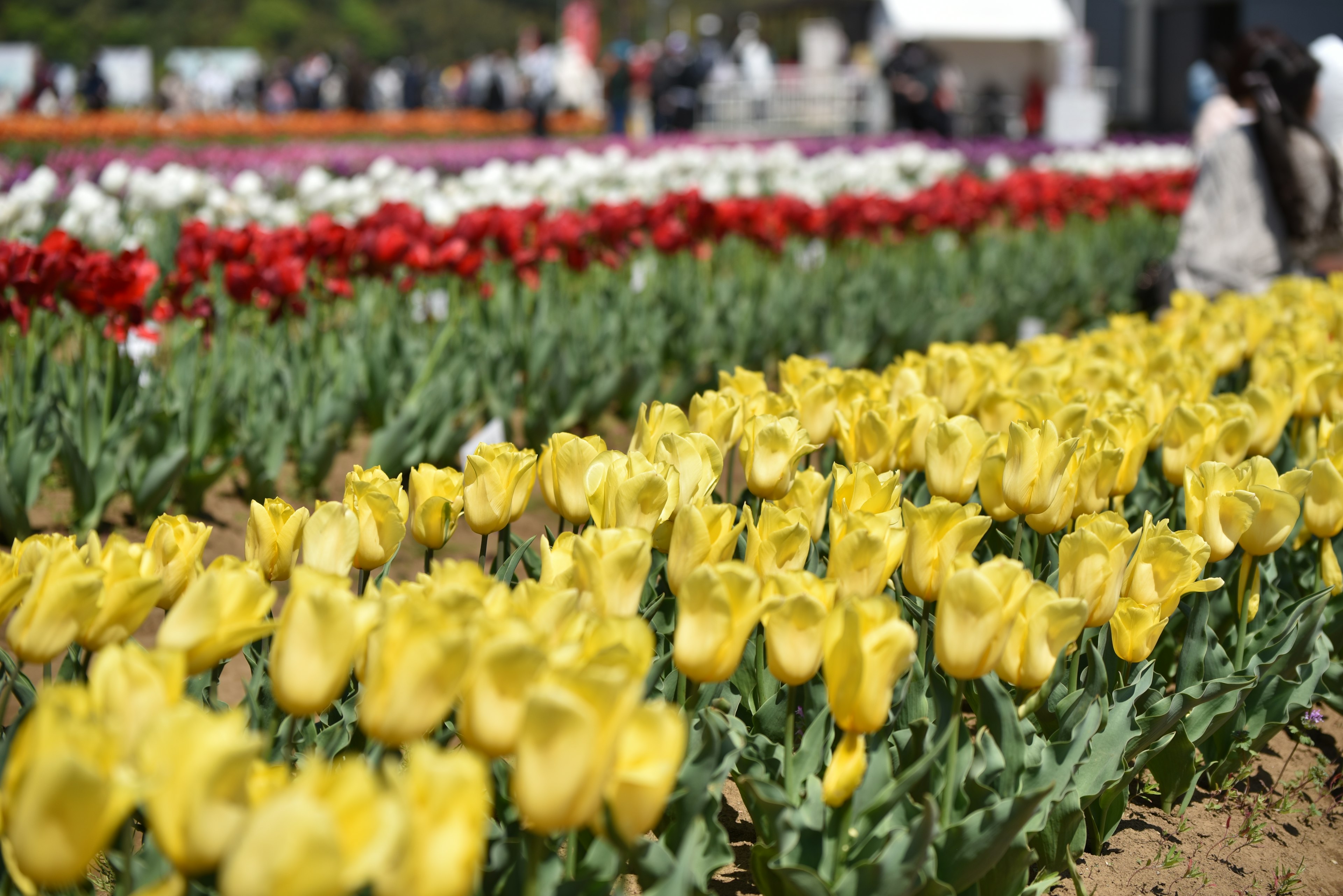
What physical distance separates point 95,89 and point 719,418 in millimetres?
24139

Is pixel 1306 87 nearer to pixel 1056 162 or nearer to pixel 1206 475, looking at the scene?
pixel 1206 475

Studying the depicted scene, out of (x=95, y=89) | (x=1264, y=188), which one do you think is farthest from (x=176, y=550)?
(x=95, y=89)

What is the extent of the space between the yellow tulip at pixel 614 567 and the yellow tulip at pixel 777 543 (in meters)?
0.21

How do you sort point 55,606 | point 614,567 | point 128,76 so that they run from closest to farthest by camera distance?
point 55,606
point 614,567
point 128,76

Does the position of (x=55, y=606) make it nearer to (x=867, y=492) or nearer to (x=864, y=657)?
(x=864, y=657)

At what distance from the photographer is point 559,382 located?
443cm

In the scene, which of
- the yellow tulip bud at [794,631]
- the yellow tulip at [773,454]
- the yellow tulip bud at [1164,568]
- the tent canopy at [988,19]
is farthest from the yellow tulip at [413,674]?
the tent canopy at [988,19]

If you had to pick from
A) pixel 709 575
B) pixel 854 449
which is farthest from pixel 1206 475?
pixel 709 575

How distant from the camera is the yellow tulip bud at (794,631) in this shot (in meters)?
1.44

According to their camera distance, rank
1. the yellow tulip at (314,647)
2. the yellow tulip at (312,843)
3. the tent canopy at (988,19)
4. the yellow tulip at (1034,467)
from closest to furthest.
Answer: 1. the yellow tulip at (312,843)
2. the yellow tulip at (314,647)
3. the yellow tulip at (1034,467)
4. the tent canopy at (988,19)

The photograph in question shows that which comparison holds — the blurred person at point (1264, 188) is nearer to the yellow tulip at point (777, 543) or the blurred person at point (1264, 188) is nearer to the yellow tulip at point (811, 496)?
the yellow tulip at point (811, 496)

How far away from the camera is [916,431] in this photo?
2.31 meters

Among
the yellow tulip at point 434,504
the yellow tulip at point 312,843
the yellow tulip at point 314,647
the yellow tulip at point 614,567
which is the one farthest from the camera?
the yellow tulip at point 434,504

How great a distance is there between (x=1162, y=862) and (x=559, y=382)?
2.73 metres
